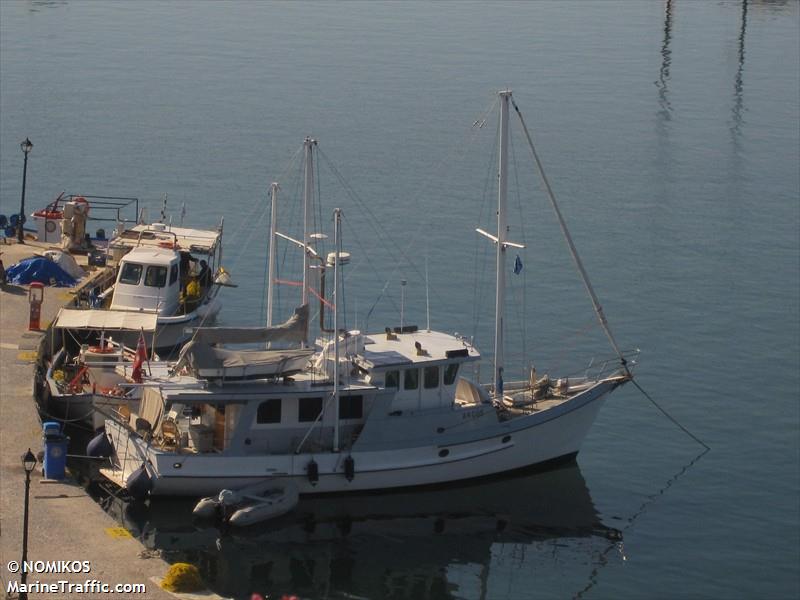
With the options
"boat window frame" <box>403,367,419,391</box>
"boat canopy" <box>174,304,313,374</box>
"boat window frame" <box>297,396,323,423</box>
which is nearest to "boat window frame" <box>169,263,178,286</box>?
"boat canopy" <box>174,304,313,374</box>

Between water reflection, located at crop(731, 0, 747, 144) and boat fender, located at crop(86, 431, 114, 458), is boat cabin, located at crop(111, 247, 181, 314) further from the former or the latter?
water reflection, located at crop(731, 0, 747, 144)

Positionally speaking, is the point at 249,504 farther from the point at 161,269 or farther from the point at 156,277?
the point at 161,269

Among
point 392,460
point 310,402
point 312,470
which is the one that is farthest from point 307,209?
point 312,470

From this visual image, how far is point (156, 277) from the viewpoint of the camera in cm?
5059

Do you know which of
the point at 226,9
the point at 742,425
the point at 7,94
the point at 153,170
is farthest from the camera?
the point at 226,9

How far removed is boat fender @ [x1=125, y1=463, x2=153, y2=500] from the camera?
38750 millimetres

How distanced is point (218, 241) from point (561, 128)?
37.6 meters

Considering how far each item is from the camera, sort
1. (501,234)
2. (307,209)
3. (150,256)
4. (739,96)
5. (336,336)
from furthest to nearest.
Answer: (739,96) < (150,256) < (501,234) < (307,209) < (336,336)

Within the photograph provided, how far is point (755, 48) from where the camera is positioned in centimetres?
11888

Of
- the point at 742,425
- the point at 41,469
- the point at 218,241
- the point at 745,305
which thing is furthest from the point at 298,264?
the point at 41,469

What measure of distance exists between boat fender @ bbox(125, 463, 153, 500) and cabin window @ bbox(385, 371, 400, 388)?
6.99 metres

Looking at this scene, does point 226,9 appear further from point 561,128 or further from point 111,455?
point 111,455

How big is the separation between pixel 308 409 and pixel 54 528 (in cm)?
916

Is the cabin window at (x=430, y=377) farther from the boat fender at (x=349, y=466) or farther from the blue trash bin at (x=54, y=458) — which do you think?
the blue trash bin at (x=54, y=458)
